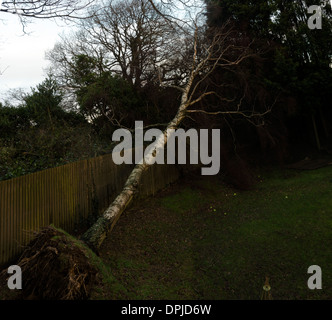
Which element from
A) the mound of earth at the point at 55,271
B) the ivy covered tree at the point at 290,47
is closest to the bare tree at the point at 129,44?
Result: the ivy covered tree at the point at 290,47

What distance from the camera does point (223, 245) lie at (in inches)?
229

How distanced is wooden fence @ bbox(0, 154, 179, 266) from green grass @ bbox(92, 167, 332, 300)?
91 centimetres

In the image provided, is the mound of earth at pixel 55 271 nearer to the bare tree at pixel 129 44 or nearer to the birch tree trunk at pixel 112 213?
the birch tree trunk at pixel 112 213

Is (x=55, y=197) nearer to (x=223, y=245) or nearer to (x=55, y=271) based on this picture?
(x=55, y=271)

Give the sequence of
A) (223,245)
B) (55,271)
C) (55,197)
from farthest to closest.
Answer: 1. (223,245)
2. (55,197)
3. (55,271)

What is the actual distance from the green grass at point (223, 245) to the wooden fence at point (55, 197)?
0.91 metres

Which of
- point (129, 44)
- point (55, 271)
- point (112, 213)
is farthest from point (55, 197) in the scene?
point (129, 44)

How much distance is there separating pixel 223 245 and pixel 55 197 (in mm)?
3716

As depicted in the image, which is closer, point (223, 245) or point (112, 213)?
point (112, 213)

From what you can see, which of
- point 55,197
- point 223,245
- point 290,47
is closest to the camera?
point 55,197

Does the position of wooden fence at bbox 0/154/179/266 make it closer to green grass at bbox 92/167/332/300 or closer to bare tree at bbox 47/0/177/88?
green grass at bbox 92/167/332/300

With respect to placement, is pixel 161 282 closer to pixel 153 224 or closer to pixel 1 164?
pixel 153 224

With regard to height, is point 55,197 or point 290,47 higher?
point 290,47

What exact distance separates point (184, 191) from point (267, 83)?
18.1 feet
